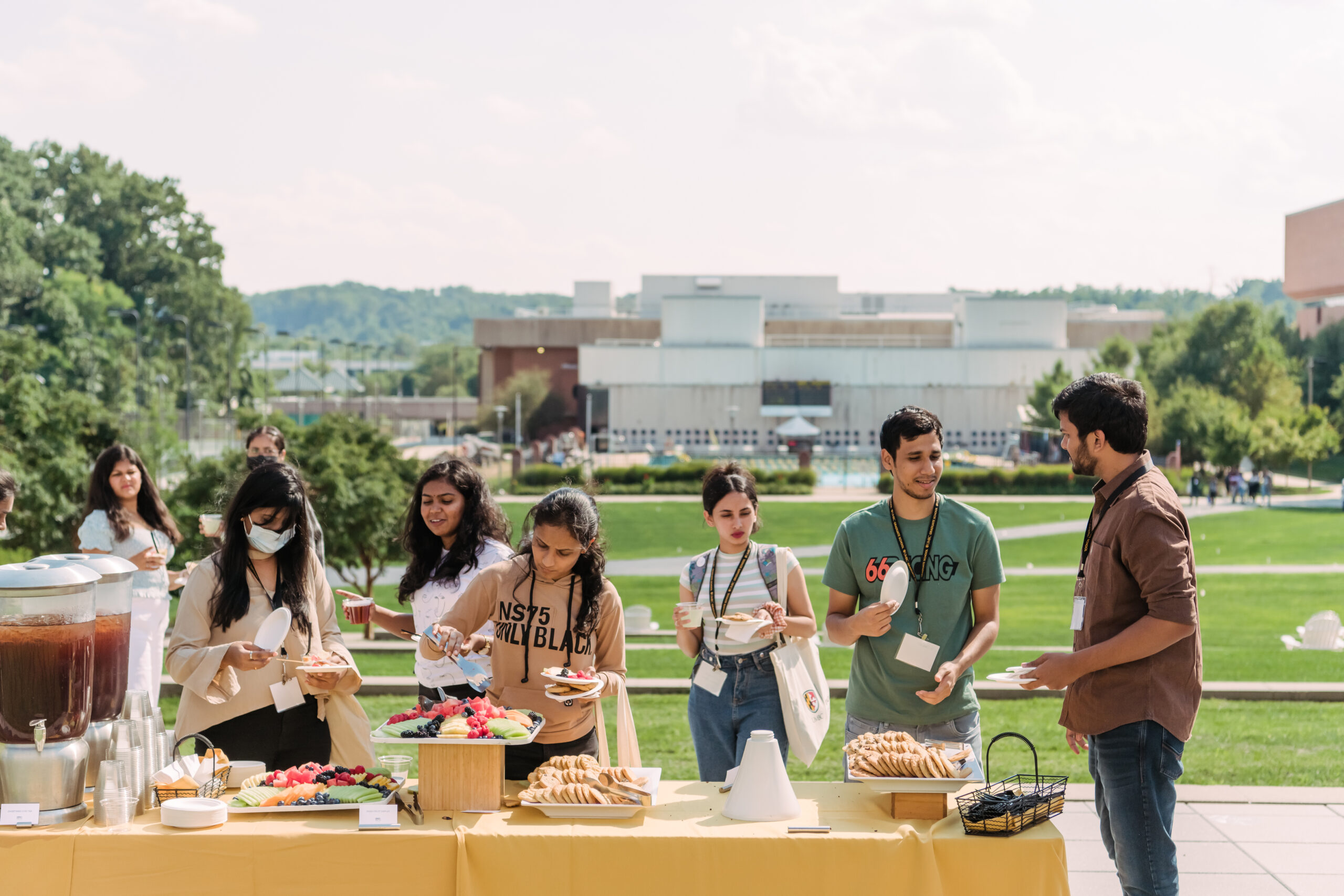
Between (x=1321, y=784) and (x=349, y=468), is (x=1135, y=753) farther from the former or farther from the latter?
(x=349, y=468)

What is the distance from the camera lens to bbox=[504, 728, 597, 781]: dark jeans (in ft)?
14.6

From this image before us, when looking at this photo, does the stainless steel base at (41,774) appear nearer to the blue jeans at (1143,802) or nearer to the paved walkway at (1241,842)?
the blue jeans at (1143,802)

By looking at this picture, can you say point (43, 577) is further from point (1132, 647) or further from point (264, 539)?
point (1132, 647)

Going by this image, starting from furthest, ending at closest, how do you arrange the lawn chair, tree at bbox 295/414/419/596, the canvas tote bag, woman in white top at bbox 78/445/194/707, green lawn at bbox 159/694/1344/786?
tree at bbox 295/414/419/596 < the lawn chair < green lawn at bbox 159/694/1344/786 < woman in white top at bbox 78/445/194/707 < the canvas tote bag

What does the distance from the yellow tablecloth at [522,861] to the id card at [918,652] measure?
0.81 meters

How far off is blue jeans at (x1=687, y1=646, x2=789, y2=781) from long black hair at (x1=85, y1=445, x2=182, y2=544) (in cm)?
375

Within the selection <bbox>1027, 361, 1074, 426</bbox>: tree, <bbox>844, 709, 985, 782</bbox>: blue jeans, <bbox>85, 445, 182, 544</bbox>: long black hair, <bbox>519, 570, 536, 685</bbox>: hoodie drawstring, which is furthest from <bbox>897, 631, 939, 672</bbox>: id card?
<bbox>1027, 361, 1074, 426</bbox>: tree

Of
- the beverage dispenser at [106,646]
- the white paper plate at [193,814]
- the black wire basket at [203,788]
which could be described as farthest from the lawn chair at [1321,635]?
the beverage dispenser at [106,646]

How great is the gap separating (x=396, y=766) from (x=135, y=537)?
360 centimetres

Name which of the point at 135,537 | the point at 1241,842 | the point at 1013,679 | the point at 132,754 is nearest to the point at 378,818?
the point at 132,754

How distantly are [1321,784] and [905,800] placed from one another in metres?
4.51

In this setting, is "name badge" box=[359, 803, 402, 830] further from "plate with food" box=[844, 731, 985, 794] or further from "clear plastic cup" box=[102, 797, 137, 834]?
"plate with food" box=[844, 731, 985, 794]

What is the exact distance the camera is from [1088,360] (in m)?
83.1

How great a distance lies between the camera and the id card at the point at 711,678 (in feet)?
16.3
